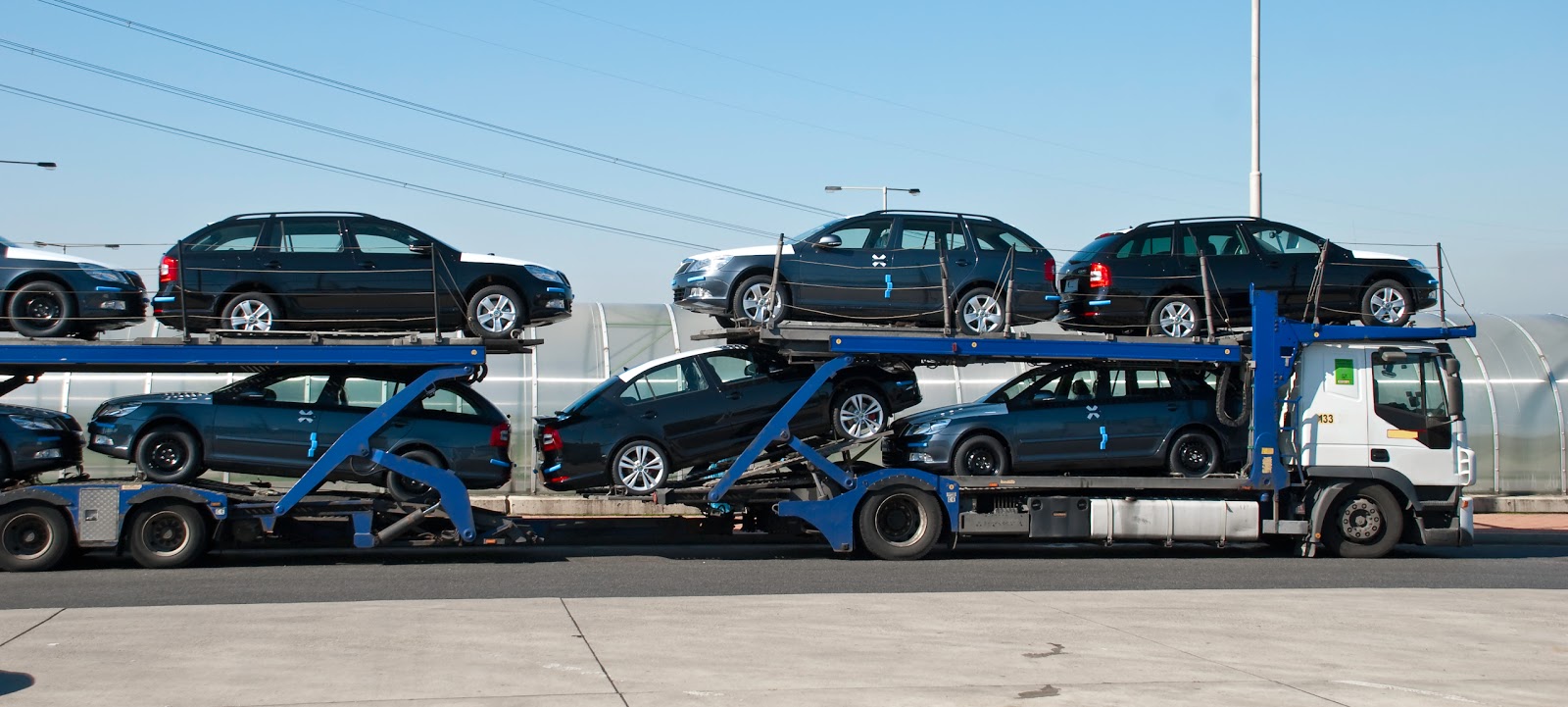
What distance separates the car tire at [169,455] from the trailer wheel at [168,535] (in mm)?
441

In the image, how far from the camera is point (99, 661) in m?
8.55

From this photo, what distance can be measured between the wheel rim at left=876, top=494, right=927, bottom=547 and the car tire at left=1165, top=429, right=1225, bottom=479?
3.03 m

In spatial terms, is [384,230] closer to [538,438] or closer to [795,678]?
[538,438]

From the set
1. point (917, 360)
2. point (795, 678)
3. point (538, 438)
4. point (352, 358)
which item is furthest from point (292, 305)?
point (795, 678)

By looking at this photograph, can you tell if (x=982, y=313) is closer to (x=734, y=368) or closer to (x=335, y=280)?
(x=734, y=368)

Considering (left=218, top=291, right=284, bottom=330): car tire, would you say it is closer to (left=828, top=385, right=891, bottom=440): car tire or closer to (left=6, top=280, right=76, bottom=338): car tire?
(left=6, top=280, right=76, bottom=338): car tire

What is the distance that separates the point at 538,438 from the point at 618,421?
0.90 metres

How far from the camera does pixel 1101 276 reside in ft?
52.6

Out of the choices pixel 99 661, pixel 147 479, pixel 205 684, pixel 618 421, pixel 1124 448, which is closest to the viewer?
pixel 205 684

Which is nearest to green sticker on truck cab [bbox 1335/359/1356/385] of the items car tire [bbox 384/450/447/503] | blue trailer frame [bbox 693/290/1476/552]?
blue trailer frame [bbox 693/290/1476/552]

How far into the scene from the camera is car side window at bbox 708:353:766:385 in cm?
1549

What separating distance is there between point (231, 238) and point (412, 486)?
10.3ft

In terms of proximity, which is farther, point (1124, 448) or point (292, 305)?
point (1124, 448)

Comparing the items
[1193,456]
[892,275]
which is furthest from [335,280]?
[1193,456]
